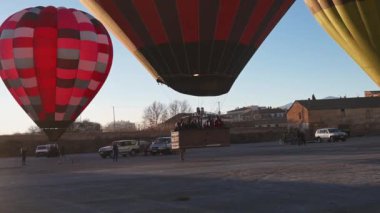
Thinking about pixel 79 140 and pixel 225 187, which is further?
pixel 79 140

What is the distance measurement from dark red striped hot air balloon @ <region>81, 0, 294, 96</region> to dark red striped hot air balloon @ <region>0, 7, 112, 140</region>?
687 cm

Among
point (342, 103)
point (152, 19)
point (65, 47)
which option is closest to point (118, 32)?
point (152, 19)

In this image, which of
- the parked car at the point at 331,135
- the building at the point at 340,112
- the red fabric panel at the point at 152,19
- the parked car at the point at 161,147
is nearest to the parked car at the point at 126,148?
the parked car at the point at 161,147

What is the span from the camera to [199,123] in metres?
14.6

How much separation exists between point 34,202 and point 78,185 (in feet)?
11.9

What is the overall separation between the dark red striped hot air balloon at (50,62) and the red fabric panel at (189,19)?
858cm

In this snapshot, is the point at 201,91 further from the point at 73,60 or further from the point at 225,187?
the point at 73,60

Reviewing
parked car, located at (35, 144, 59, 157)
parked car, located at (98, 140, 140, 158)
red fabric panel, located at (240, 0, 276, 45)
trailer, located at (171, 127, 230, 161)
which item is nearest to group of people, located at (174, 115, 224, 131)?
trailer, located at (171, 127, 230, 161)

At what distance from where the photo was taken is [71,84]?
22.6m

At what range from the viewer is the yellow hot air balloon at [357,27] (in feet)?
57.4

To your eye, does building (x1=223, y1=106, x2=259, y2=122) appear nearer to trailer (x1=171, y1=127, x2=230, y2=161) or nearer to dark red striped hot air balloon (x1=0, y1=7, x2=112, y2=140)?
dark red striped hot air balloon (x1=0, y1=7, x2=112, y2=140)

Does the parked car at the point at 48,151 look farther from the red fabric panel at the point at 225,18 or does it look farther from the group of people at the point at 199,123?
the red fabric panel at the point at 225,18

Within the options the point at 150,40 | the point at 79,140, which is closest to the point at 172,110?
the point at 79,140

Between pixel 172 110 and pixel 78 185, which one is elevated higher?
pixel 172 110
